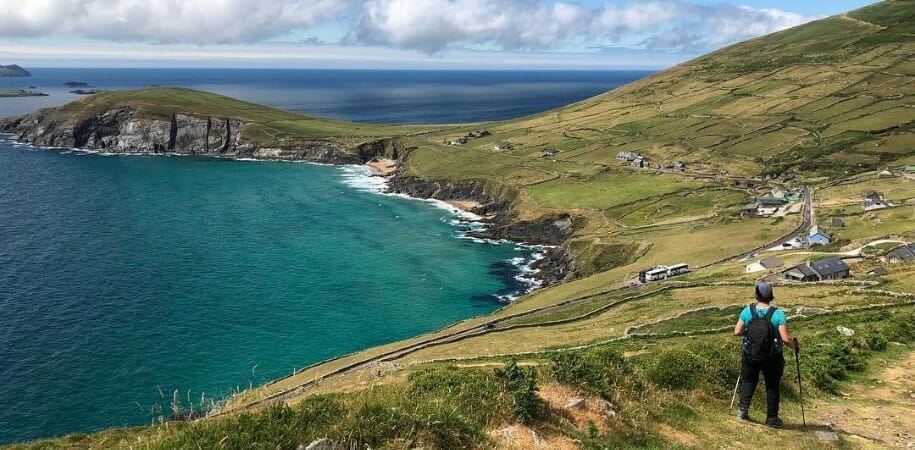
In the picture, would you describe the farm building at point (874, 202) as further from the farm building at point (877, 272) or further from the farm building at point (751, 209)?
the farm building at point (877, 272)

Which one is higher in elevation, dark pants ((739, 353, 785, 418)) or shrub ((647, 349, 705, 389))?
dark pants ((739, 353, 785, 418))

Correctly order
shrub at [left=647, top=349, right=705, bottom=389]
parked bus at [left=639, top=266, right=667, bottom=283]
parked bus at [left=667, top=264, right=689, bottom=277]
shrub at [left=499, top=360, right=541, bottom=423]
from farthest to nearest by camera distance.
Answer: parked bus at [left=667, top=264, right=689, bottom=277] → parked bus at [left=639, top=266, right=667, bottom=283] → shrub at [left=647, top=349, right=705, bottom=389] → shrub at [left=499, top=360, right=541, bottom=423]

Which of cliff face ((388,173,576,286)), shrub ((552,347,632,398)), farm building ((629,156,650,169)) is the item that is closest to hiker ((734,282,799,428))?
shrub ((552,347,632,398))

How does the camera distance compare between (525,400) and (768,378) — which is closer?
(525,400)

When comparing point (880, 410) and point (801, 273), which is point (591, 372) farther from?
point (801, 273)

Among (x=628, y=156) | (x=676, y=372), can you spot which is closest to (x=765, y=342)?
(x=676, y=372)

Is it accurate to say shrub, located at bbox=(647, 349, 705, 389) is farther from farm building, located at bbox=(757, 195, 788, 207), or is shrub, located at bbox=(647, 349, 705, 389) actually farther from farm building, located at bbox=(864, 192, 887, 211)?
farm building, located at bbox=(757, 195, 788, 207)

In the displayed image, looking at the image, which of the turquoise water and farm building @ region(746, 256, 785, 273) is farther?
farm building @ region(746, 256, 785, 273)

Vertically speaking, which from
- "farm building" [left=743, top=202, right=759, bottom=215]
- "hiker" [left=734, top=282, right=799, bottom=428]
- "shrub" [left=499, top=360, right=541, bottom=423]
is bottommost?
"farm building" [left=743, top=202, right=759, bottom=215]
